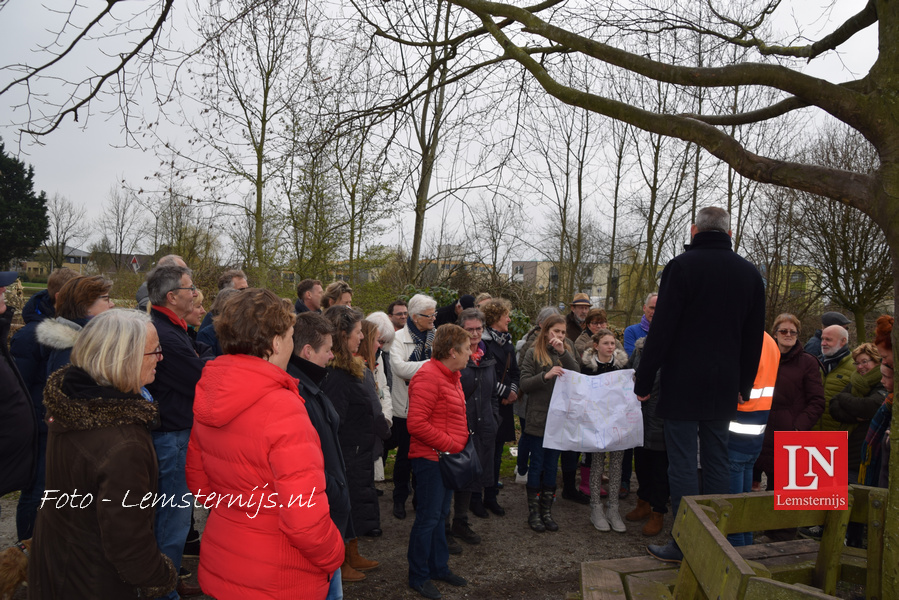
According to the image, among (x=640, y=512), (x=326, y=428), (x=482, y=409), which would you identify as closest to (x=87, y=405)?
(x=326, y=428)

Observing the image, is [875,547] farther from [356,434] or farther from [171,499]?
[171,499]

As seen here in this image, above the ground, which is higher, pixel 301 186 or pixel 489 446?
pixel 301 186

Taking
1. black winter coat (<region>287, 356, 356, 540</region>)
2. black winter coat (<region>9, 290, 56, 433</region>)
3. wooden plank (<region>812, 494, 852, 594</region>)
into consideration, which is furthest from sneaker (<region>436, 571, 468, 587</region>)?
black winter coat (<region>9, 290, 56, 433</region>)

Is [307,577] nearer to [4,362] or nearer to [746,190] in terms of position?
[4,362]

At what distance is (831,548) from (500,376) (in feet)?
11.3

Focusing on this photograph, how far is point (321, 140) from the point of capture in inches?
199

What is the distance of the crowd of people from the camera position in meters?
2.45

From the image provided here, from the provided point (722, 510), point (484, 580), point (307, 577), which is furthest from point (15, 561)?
point (722, 510)

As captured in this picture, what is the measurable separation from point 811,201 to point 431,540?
17.6m

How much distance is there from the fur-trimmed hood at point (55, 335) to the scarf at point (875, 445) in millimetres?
5798

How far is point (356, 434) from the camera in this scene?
4.24 meters

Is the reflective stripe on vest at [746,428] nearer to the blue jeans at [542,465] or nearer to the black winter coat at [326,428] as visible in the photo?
the blue jeans at [542,465]

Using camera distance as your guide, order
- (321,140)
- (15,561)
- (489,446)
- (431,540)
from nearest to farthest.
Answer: (15,561) → (431,540) → (321,140) → (489,446)

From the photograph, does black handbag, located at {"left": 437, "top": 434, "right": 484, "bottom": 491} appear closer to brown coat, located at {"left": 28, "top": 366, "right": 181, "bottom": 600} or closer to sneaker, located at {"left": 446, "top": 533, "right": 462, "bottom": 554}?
sneaker, located at {"left": 446, "top": 533, "right": 462, "bottom": 554}
